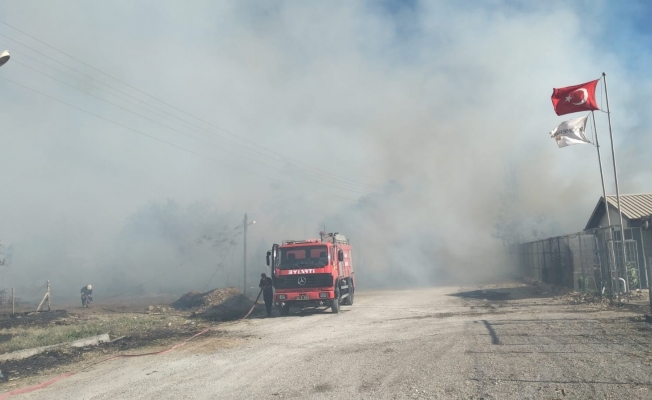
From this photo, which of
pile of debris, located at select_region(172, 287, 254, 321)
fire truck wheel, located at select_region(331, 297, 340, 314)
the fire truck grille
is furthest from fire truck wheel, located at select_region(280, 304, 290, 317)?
pile of debris, located at select_region(172, 287, 254, 321)

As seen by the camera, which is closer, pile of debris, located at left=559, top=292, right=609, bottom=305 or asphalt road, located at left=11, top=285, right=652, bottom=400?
asphalt road, located at left=11, top=285, right=652, bottom=400

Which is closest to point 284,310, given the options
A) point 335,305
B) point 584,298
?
point 335,305

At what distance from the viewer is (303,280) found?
17438 millimetres

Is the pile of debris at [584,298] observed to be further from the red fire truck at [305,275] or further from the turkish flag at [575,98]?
the red fire truck at [305,275]

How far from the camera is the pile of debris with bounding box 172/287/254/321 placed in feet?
62.4

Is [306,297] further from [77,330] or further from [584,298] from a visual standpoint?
[584,298]

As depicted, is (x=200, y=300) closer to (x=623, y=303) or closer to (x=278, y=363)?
(x=278, y=363)

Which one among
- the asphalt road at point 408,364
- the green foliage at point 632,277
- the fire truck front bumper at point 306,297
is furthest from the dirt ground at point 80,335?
the green foliage at point 632,277

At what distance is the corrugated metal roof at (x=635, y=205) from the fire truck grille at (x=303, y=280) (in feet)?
44.6

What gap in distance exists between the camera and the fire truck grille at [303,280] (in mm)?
17359

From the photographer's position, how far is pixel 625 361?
7680 mm

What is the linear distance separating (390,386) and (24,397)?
5.56 meters

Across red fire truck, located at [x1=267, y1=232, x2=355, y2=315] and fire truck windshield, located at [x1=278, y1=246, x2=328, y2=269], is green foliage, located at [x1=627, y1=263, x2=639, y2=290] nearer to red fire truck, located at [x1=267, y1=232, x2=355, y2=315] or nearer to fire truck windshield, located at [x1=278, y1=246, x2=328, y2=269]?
red fire truck, located at [x1=267, y1=232, x2=355, y2=315]

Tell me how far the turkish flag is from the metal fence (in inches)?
172
